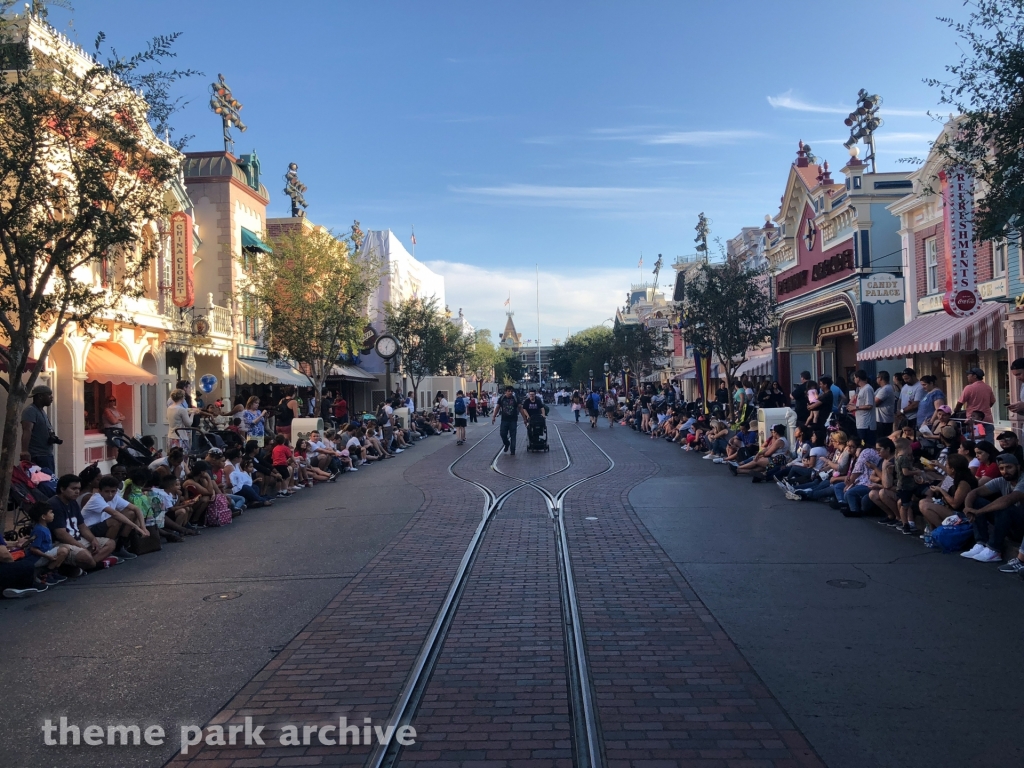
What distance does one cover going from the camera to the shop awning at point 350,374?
3753 centimetres

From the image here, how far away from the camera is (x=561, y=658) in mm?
5852

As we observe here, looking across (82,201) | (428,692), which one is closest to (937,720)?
(428,692)

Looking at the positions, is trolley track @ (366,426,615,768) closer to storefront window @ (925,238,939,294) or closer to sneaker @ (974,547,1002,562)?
sneaker @ (974,547,1002,562)

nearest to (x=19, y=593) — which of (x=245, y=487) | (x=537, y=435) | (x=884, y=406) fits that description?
(x=245, y=487)

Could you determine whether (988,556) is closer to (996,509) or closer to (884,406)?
(996,509)

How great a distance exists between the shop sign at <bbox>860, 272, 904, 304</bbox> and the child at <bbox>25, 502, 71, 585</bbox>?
2159 cm

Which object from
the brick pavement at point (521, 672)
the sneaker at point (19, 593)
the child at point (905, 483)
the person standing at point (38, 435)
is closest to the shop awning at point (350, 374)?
the person standing at point (38, 435)

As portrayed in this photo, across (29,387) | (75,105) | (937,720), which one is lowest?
(937,720)

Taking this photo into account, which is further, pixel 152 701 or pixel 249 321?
pixel 249 321

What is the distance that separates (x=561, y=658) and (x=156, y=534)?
20.9 ft

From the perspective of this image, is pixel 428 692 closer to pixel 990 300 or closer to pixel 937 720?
pixel 937 720

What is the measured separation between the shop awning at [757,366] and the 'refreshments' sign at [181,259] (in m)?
22.3

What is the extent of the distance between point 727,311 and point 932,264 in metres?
7.10

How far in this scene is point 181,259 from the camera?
22688 mm
